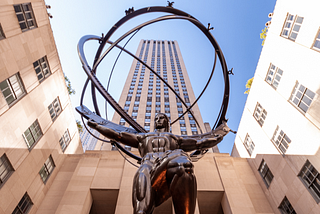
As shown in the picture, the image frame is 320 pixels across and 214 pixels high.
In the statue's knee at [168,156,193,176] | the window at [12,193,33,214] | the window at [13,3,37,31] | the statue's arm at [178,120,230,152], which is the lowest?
the window at [12,193,33,214]

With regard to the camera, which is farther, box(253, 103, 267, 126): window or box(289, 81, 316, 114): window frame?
box(253, 103, 267, 126): window

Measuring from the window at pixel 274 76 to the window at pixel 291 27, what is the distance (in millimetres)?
1922

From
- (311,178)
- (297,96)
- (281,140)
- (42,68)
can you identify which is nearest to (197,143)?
(311,178)

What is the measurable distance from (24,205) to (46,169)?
220cm

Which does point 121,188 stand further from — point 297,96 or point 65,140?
point 297,96

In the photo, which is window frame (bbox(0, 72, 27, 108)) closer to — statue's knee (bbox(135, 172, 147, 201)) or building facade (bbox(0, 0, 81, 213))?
building facade (bbox(0, 0, 81, 213))

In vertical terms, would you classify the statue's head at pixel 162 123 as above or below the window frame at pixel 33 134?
above

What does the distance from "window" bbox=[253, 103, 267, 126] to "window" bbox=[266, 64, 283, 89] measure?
1.66 meters

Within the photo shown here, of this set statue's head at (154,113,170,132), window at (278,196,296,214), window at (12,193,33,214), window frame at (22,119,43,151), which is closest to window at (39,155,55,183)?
window at (12,193,33,214)

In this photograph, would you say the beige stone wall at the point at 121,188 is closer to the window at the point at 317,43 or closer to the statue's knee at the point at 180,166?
the statue's knee at the point at 180,166

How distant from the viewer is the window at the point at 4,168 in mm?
7977

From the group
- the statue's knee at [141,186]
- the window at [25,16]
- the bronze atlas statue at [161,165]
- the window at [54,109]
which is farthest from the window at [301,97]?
the window at [25,16]

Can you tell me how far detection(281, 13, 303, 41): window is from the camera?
35.6ft

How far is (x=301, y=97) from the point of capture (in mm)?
9695
